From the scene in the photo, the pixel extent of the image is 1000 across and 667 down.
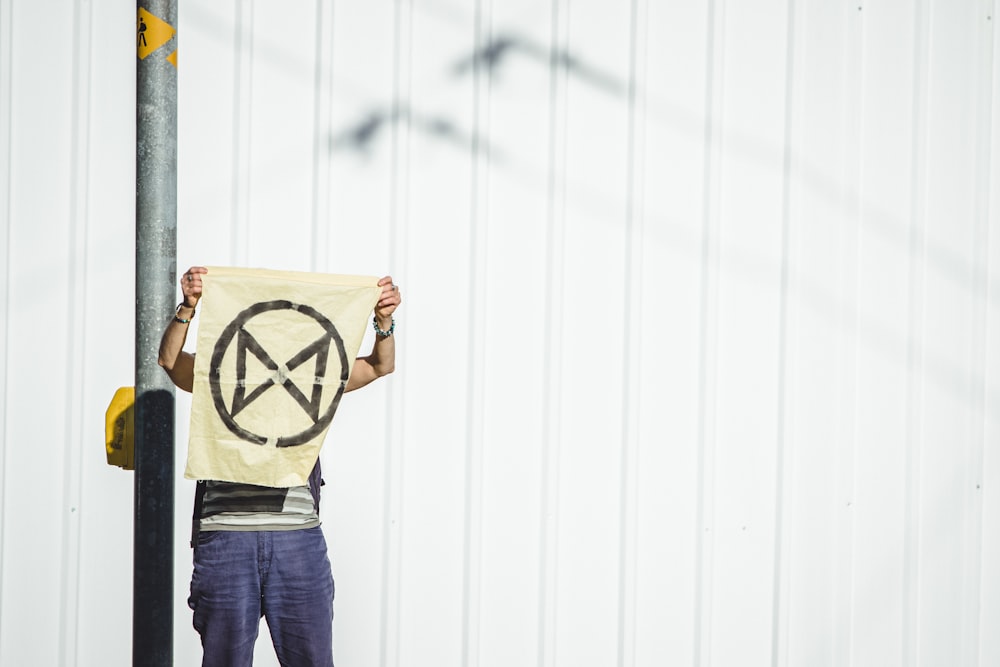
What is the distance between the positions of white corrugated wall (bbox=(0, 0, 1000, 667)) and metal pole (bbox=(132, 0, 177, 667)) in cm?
87

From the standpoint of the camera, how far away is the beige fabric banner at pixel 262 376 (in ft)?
7.13

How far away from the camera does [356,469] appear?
2893mm

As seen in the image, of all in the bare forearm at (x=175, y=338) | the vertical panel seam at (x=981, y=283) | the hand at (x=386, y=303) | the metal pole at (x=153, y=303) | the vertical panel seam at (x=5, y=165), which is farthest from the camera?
the vertical panel seam at (x=981, y=283)

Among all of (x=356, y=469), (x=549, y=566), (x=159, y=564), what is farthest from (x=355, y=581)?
(x=159, y=564)

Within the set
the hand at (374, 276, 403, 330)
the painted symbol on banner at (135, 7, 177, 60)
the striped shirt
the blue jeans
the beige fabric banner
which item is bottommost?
the blue jeans

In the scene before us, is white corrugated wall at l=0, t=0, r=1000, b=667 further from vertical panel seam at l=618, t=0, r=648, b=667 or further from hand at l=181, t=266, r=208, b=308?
hand at l=181, t=266, r=208, b=308

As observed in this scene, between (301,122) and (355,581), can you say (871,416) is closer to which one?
(355,581)

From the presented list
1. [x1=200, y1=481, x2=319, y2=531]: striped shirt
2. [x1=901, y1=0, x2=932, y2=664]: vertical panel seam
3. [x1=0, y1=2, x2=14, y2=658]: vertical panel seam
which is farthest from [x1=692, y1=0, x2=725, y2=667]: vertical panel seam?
[x1=0, y1=2, x2=14, y2=658]: vertical panel seam

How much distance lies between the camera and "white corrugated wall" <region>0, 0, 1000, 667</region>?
9.24 ft

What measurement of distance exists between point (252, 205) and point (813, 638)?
8.96ft

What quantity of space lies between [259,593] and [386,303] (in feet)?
3.01

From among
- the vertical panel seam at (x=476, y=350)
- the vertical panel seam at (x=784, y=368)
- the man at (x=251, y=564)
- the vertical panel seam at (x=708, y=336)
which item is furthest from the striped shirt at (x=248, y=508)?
the vertical panel seam at (x=784, y=368)

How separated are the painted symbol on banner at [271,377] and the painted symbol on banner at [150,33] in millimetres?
701

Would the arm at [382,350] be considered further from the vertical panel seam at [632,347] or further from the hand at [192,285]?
the vertical panel seam at [632,347]
